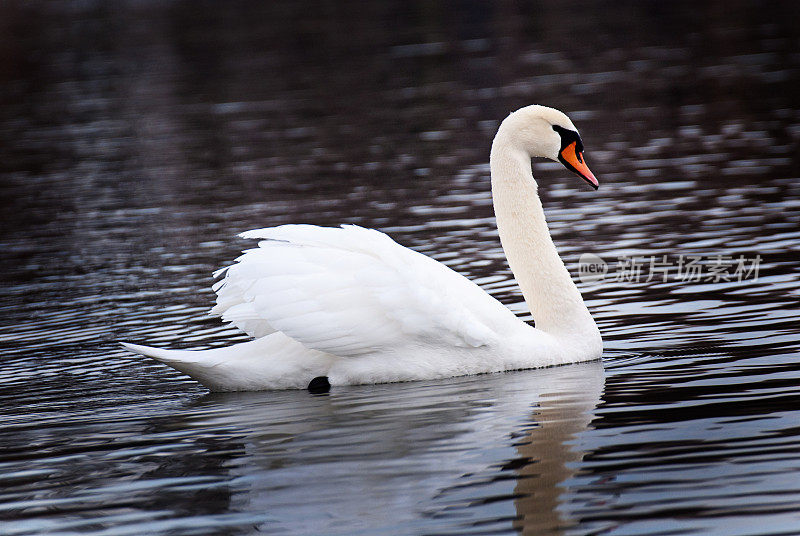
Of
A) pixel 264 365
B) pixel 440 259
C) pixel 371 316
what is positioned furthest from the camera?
pixel 440 259

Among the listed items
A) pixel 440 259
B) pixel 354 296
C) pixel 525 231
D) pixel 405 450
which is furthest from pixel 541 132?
pixel 440 259

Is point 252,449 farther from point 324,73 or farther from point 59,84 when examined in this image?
point 59,84

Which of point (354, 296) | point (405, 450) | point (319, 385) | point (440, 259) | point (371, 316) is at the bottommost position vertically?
point (440, 259)

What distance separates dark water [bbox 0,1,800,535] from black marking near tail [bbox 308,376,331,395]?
192 mm

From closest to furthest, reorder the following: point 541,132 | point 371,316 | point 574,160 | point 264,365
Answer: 1. point 371,316
2. point 264,365
3. point 541,132
4. point 574,160

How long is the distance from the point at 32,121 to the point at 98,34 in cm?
2783

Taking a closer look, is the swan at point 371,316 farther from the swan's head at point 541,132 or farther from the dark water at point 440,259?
the dark water at point 440,259

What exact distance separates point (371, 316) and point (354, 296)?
0.57 ft

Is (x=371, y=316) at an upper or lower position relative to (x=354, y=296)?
lower

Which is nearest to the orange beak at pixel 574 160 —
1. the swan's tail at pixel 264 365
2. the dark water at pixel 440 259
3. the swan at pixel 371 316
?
the swan at pixel 371 316

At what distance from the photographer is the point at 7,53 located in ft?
173

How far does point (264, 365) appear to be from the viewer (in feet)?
31.0

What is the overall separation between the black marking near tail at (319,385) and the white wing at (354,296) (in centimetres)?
37

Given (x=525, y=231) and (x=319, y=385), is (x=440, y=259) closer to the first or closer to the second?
(x=525, y=231)
